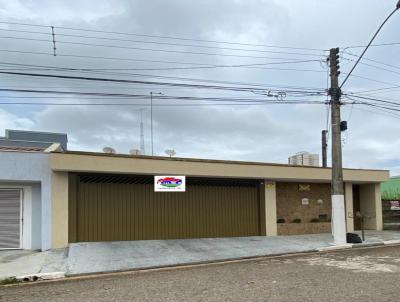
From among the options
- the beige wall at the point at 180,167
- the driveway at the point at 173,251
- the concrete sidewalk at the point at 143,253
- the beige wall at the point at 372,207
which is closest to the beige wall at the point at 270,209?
the beige wall at the point at 180,167

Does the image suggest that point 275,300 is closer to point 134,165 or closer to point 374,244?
point 134,165

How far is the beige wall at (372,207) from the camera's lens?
26734 millimetres

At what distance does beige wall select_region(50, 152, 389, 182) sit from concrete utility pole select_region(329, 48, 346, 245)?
2904 millimetres

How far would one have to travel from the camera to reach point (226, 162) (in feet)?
67.2

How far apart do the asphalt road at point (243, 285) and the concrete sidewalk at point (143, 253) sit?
1.32 meters

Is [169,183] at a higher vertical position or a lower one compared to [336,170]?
lower

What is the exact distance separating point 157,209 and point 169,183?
1144 mm

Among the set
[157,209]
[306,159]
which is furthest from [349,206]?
[157,209]

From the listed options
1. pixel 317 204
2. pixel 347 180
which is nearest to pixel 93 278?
pixel 317 204

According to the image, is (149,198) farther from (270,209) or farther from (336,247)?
(336,247)

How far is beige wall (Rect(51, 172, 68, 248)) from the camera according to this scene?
56.5 ft

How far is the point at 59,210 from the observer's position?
1736 centimetres

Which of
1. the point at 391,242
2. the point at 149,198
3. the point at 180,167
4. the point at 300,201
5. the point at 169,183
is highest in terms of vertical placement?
the point at 180,167

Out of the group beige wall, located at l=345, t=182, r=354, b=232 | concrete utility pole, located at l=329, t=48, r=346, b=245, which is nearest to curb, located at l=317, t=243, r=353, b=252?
concrete utility pole, located at l=329, t=48, r=346, b=245
